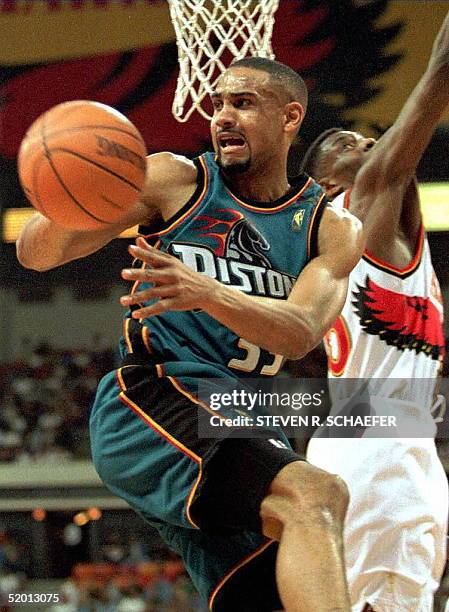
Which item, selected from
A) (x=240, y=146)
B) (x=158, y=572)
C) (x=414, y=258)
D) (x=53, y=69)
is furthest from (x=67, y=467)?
(x=240, y=146)

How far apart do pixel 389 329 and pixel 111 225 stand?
4.98ft

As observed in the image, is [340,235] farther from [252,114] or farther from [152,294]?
[152,294]

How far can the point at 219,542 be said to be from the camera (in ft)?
10.5

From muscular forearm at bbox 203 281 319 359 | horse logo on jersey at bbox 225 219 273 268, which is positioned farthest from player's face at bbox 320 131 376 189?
muscular forearm at bbox 203 281 319 359

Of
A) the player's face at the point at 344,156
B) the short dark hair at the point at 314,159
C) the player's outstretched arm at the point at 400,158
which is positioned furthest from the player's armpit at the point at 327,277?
the short dark hair at the point at 314,159

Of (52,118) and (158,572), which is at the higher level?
(52,118)

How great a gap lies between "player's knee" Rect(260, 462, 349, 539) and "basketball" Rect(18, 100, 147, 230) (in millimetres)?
849

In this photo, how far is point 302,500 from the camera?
2.78 metres

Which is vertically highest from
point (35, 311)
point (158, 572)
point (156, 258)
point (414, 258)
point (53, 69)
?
point (156, 258)

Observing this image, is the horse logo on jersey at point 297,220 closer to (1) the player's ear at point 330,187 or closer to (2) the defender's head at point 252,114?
(2) the defender's head at point 252,114

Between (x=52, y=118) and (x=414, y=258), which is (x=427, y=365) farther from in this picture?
(x=52, y=118)

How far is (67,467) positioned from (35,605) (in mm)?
1693

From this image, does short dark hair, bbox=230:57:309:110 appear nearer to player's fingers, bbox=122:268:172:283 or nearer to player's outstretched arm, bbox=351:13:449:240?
player's outstretched arm, bbox=351:13:449:240

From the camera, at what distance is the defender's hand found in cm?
265
